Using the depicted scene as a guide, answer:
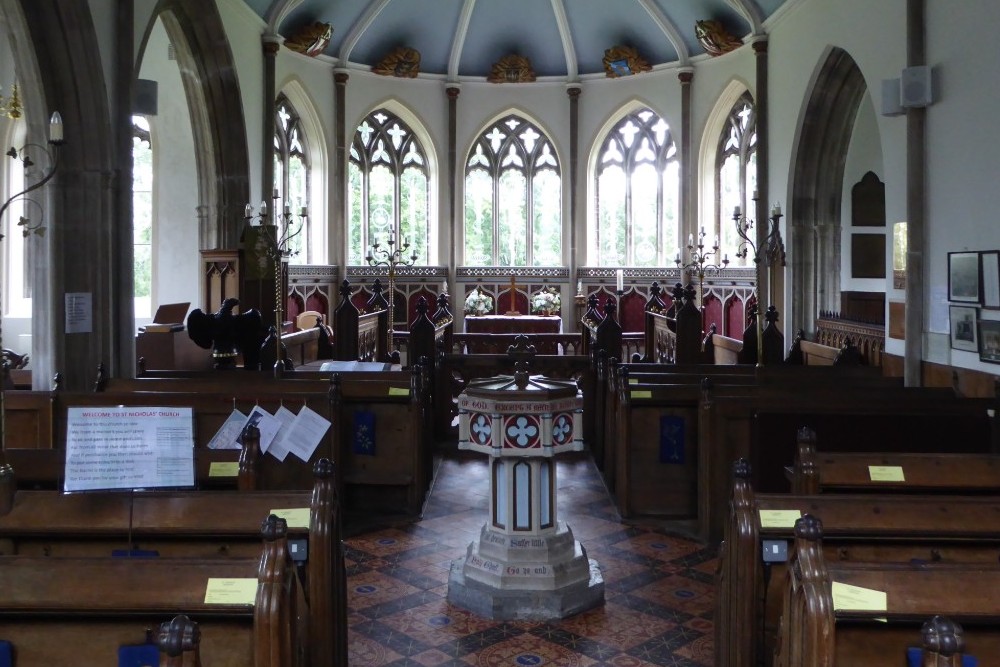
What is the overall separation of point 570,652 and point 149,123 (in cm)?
1186

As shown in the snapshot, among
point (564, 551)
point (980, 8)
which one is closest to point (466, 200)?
point (980, 8)

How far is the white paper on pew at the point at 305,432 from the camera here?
5.15 meters

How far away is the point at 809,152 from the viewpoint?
460 inches

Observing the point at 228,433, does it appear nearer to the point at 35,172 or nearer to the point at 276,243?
the point at 35,172

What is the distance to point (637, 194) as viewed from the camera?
1705 cm

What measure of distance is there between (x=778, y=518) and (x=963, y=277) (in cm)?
478

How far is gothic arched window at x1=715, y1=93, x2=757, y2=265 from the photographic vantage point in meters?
14.5

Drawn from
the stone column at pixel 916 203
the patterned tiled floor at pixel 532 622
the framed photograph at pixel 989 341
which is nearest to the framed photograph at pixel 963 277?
the framed photograph at pixel 989 341

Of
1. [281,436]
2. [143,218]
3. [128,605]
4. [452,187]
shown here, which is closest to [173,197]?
[143,218]

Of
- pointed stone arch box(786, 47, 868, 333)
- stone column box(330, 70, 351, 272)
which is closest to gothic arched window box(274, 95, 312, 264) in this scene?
stone column box(330, 70, 351, 272)

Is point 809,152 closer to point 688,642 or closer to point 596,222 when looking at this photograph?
point 596,222

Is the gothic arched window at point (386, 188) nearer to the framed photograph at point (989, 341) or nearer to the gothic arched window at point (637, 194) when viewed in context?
the gothic arched window at point (637, 194)

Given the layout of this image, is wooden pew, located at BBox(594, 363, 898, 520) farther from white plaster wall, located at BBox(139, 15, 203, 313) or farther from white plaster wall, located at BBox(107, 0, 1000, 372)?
white plaster wall, located at BBox(139, 15, 203, 313)

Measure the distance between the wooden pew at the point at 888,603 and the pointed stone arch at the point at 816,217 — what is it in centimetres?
985
